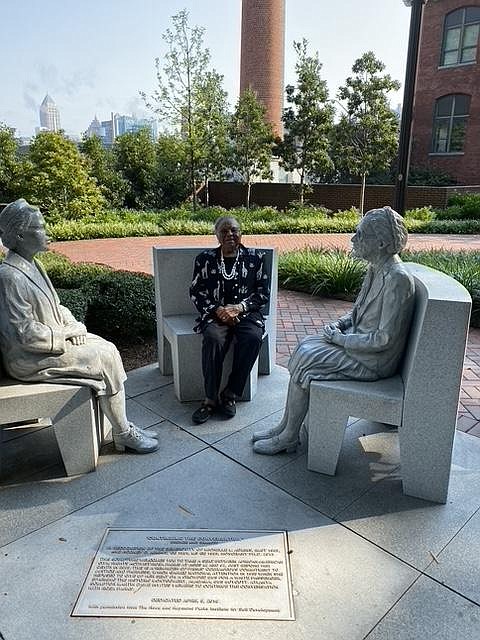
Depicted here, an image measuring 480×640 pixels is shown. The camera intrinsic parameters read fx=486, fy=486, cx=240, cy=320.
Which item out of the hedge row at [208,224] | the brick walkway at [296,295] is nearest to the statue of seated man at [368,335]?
the brick walkway at [296,295]

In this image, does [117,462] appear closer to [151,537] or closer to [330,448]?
[151,537]

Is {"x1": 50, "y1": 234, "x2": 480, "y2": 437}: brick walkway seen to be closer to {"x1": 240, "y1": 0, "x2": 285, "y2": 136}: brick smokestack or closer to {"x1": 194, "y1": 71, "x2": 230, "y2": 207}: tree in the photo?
{"x1": 194, "y1": 71, "x2": 230, "y2": 207}: tree

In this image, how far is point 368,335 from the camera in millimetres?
2795

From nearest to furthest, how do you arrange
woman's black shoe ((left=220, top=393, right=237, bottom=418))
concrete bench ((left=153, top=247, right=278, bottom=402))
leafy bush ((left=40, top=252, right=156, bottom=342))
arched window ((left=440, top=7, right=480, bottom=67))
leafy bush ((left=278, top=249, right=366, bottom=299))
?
1. woman's black shoe ((left=220, top=393, right=237, bottom=418))
2. concrete bench ((left=153, top=247, right=278, bottom=402))
3. leafy bush ((left=40, top=252, right=156, bottom=342))
4. leafy bush ((left=278, top=249, right=366, bottom=299))
5. arched window ((left=440, top=7, right=480, bottom=67))

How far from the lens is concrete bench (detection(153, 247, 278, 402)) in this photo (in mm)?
3832

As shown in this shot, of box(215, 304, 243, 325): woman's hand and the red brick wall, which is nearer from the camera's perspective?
box(215, 304, 243, 325): woman's hand

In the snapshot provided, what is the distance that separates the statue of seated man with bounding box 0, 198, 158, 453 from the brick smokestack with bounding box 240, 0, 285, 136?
26193 millimetres

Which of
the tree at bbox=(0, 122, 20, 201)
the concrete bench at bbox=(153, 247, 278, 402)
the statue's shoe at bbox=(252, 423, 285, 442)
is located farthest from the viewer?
the tree at bbox=(0, 122, 20, 201)

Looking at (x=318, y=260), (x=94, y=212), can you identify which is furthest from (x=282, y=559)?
(x=94, y=212)

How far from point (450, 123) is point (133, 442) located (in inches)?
1045

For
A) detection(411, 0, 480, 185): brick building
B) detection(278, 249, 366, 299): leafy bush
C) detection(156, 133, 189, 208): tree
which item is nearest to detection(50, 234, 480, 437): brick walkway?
detection(278, 249, 366, 299): leafy bush

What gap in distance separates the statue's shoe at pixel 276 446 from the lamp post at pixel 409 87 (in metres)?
4.54

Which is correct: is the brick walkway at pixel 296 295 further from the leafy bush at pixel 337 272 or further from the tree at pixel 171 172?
the tree at pixel 171 172

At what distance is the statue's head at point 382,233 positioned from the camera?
2686 mm
